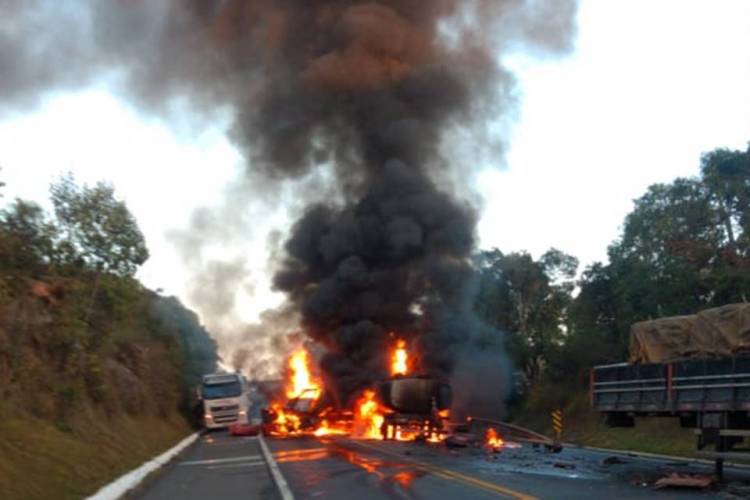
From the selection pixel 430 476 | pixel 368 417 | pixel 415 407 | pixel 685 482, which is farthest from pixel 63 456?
pixel 368 417

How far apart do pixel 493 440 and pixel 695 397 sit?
1483 centimetres

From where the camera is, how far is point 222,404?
46.9 m

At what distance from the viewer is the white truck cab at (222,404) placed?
153 ft

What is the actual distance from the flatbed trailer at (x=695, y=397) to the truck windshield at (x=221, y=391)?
32.0 metres

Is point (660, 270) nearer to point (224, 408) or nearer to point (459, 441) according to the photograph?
point (459, 441)

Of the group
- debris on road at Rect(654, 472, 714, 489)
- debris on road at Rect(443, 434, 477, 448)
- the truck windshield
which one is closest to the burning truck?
the truck windshield

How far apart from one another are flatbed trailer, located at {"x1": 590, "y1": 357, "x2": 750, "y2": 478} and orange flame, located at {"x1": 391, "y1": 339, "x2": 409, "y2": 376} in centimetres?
2473

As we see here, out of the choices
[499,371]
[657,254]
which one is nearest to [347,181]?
[499,371]

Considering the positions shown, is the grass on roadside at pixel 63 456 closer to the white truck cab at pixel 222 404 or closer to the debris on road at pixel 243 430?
the debris on road at pixel 243 430

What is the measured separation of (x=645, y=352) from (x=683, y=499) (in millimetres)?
4775

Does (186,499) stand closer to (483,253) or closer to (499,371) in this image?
(499,371)

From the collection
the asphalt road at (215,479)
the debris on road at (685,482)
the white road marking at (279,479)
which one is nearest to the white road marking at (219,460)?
the asphalt road at (215,479)

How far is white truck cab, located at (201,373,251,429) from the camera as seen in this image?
46.8m

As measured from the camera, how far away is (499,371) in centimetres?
4353
